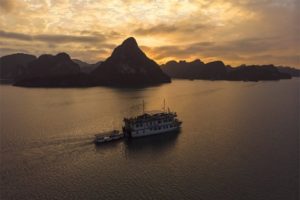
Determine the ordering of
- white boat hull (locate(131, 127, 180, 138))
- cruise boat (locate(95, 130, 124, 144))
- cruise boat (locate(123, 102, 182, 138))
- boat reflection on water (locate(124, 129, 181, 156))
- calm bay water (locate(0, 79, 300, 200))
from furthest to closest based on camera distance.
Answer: cruise boat (locate(123, 102, 182, 138)) → white boat hull (locate(131, 127, 180, 138)) → cruise boat (locate(95, 130, 124, 144)) → boat reflection on water (locate(124, 129, 181, 156)) → calm bay water (locate(0, 79, 300, 200))

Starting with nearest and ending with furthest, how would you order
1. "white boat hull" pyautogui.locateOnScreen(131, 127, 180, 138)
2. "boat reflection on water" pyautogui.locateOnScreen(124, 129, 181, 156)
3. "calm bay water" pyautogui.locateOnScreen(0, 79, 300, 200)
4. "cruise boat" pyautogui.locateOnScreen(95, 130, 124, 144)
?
1. "calm bay water" pyautogui.locateOnScreen(0, 79, 300, 200)
2. "boat reflection on water" pyautogui.locateOnScreen(124, 129, 181, 156)
3. "cruise boat" pyautogui.locateOnScreen(95, 130, 124, 144)
4. "white boat hull" pyautogui.locateOnScreen(131, 127, 180, 138)

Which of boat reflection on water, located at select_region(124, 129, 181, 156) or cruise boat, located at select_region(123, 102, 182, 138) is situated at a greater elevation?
cruise boat, located at select_region(123, 102, 182, 138)

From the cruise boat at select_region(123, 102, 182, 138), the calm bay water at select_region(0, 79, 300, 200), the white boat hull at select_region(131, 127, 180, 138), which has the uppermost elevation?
the cruise boat at select_region(123, 102, 182, 138)

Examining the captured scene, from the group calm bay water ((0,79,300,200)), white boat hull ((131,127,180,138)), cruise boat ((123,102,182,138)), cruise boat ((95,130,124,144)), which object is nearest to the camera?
calm bay water ((0,79,300,200))

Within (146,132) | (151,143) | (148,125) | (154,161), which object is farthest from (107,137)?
(154,161)

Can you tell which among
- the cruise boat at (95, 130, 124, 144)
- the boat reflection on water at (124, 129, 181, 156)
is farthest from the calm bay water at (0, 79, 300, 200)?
the cruise boat at (95, 130, 124, 144)

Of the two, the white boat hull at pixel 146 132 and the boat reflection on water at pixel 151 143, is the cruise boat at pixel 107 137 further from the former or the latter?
the white boat hull at pixel 146 132

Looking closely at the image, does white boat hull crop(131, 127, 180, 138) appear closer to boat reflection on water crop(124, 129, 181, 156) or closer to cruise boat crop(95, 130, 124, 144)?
boat reflection on water crop(124, 129, 181, 156)

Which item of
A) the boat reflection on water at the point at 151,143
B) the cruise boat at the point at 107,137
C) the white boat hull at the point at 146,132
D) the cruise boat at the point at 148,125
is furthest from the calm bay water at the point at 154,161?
the cruise boat at the point at 148,125

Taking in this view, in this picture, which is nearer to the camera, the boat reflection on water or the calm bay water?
the calm bay water

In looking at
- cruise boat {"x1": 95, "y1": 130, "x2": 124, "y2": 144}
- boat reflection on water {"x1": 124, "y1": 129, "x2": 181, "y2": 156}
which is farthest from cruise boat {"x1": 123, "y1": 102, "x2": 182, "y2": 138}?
cruise boat {"x1": 95, "y1": 130, "x2": 124, "y2": 144}

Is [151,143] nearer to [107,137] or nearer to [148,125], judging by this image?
[148,125]

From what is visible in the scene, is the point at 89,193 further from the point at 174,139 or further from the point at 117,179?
the point at 174,139
